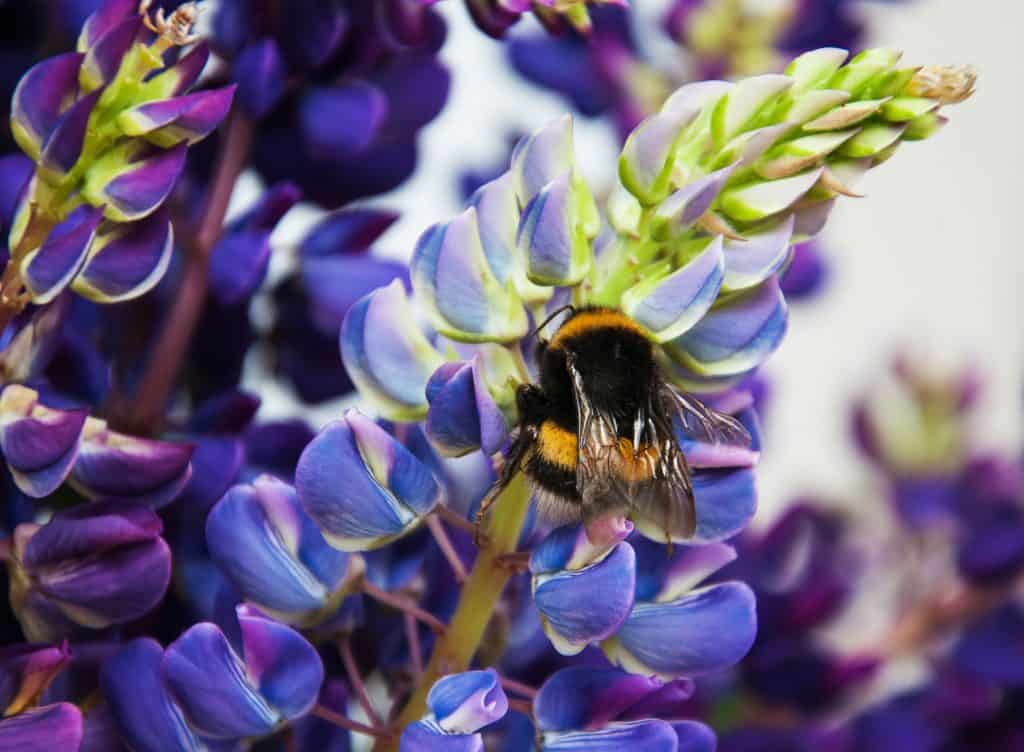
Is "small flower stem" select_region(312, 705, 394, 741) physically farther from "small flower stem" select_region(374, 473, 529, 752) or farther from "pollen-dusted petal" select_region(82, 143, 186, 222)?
"pollen-dusted petal" select_region(82, 143, 186, 222)

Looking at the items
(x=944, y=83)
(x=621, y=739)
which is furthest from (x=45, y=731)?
(x=944, y=83)

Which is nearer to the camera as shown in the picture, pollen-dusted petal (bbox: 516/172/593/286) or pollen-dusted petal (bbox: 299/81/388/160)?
pollen-dusted petal (bbox: 516/172/593/286)

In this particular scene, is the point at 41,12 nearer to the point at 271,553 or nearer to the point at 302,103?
the point at 302,103

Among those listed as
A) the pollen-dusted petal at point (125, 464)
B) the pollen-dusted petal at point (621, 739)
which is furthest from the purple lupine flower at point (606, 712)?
the pollen-dusted petal at point (125, 464)

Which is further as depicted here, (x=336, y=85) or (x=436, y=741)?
(x=336, y=85)

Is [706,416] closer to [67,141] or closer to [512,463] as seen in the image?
[512,463]

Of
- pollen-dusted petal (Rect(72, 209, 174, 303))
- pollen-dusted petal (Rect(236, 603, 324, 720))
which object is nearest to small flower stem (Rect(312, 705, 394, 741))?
pollen-dusted petal (Rect(236, 603, 324, 720))

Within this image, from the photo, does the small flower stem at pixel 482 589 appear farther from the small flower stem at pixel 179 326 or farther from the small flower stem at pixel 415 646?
the small flower stem at pixel 179 326
